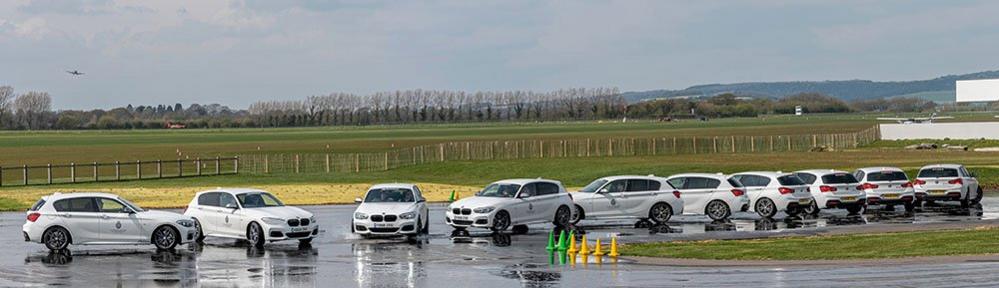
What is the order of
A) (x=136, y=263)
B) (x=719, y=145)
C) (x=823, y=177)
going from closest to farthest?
(x=136, y=263) → (x=823, y=177) → (x=719, y=145)

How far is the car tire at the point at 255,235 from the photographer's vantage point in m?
31.7

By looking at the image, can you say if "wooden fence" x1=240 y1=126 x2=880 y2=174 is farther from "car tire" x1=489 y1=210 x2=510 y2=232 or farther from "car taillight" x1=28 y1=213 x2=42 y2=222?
"car taillight" x1=28 y1=213 x2=42 y2=222

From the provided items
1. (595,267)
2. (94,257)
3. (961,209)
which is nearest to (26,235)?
(94,257)

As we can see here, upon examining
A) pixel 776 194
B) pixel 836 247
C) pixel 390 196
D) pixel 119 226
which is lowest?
pixel 836 247

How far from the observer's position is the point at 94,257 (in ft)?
95.8

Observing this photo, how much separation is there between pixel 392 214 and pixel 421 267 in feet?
25.2

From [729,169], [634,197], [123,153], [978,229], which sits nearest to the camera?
[978,229]

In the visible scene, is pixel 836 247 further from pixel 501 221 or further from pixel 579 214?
pixel 579 214

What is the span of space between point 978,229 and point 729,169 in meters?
37.5

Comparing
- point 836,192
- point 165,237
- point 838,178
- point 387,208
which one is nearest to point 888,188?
point 838,178

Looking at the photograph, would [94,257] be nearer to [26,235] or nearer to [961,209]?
[26,235]

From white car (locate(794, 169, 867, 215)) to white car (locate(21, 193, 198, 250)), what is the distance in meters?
19.6

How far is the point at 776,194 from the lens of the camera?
40375mm

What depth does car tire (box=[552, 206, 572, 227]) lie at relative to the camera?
36562 millimetres
